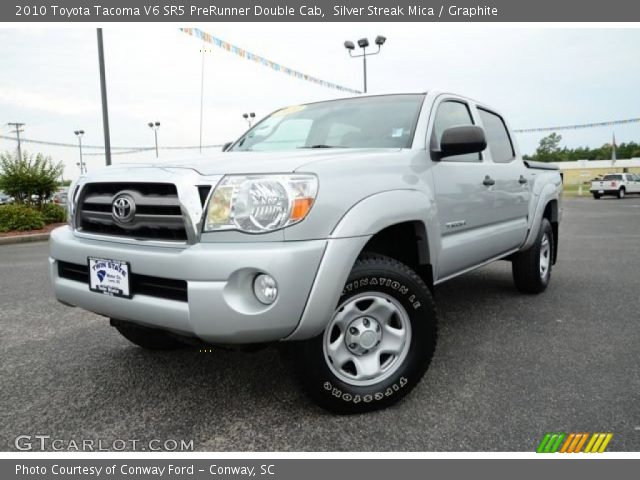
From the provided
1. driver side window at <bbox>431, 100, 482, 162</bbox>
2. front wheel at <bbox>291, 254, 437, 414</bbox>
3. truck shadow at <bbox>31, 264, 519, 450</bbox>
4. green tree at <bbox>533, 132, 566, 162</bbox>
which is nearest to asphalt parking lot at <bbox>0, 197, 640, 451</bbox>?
truck shadow at <bbox>31, 264, 519, 450</bbox>

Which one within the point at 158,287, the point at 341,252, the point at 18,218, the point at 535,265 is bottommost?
the point at 535,265

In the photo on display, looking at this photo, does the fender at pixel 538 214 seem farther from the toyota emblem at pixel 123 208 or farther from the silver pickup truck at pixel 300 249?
the toyota emblem at pixel 123 208

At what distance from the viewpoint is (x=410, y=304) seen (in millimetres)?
2518

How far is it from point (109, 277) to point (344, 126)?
5.91ft

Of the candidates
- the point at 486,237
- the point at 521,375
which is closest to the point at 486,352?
the point at 521,375

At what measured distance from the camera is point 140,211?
231cm

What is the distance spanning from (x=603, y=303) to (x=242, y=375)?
3.39 metres

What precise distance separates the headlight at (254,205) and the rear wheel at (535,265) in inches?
128

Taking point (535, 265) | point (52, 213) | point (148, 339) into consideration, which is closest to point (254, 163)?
point (148, 339)

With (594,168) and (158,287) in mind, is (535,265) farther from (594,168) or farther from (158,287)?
(594,168)

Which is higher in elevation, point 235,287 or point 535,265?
point 235,287

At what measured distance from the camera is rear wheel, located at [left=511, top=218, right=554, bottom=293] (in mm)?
4695

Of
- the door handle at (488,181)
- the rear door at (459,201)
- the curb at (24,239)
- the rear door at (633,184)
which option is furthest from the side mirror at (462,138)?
the rear door at (633,184)

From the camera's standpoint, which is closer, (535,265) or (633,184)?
(535,265)
